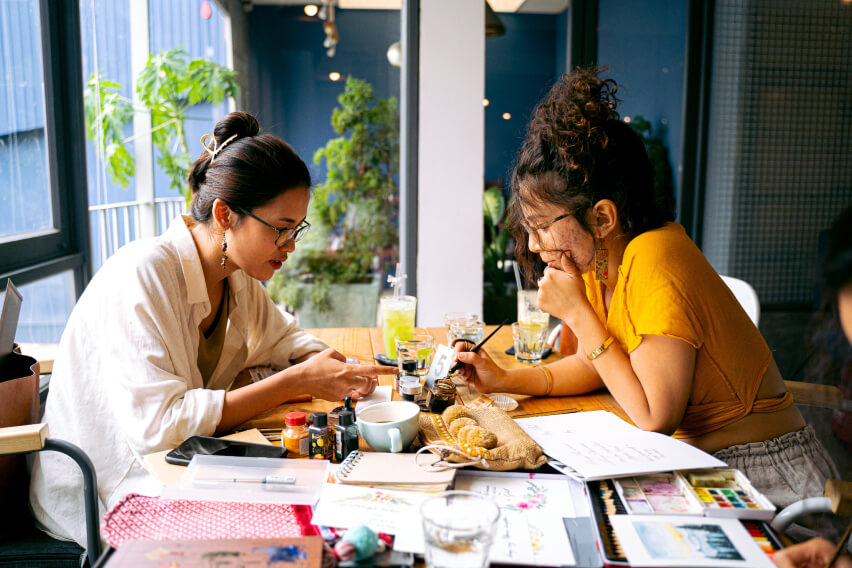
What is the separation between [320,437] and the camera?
112 centimetres

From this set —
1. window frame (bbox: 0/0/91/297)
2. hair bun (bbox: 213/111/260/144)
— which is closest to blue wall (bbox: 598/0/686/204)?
hair bun (bbox: 213/111/260/144)

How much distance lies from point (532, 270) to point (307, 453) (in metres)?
0.88

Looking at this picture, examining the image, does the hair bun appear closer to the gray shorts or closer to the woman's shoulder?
the woman's shoulder

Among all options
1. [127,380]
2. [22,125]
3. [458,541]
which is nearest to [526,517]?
[458,541]

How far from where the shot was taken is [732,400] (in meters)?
1.37

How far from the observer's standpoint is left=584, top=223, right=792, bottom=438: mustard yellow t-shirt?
1312 millimetres

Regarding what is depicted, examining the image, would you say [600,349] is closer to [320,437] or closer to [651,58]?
[320,437]

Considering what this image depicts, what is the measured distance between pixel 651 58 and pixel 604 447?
10.5 feet

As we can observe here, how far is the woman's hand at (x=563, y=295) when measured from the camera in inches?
56.9

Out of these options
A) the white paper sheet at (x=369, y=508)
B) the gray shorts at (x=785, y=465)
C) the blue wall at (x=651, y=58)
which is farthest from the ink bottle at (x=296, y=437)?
the blue wall at (x=651, y=58)

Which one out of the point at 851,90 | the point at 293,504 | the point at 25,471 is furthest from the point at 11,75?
the point at 851,90

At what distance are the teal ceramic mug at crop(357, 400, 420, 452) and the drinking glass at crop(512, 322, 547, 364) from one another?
67 centimetres

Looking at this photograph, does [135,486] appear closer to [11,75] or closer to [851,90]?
[11,75]

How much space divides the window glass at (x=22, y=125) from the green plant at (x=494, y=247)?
2.15m
